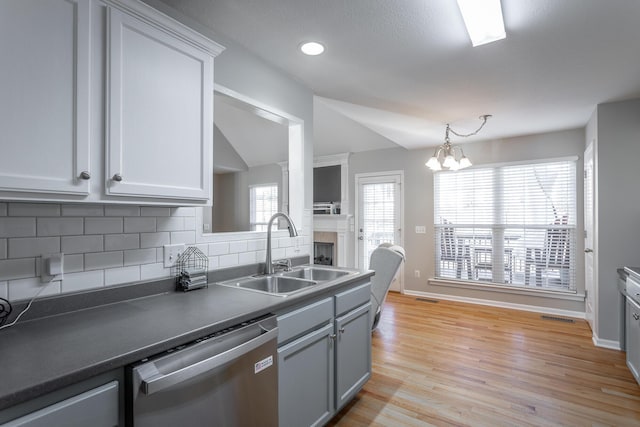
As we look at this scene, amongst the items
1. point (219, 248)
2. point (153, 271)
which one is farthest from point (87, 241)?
point (219, 248)

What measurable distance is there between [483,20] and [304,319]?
193 cm

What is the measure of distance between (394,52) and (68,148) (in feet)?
6.55

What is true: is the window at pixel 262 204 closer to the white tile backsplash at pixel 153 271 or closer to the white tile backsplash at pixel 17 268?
the white tile backsplash at pixel 153 271

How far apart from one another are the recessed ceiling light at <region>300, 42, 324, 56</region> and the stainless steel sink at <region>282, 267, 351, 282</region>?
155 cm

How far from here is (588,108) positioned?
3.44 meters

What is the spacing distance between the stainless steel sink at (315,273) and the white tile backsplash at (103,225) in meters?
1.15

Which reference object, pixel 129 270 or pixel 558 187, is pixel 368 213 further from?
pixel 129 270

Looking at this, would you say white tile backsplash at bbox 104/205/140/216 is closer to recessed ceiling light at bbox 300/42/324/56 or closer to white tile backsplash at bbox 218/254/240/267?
white tile backsplash at bbox 218/254/240/267

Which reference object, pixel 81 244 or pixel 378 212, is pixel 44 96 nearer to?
pixel 81 244

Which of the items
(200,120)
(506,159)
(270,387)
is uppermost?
(506,159)

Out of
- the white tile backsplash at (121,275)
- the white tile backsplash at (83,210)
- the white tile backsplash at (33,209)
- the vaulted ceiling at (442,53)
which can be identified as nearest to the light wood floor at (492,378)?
the white tile backsplash at (121,275)

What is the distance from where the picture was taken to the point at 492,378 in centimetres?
271

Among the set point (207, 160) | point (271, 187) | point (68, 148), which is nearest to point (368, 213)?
point (271, 187)

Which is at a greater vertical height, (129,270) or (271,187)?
(271,187)
